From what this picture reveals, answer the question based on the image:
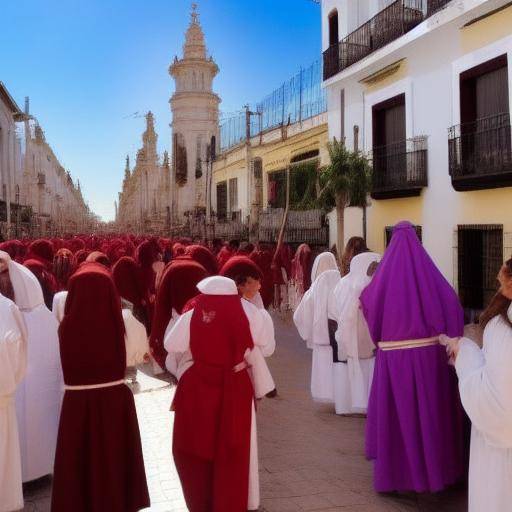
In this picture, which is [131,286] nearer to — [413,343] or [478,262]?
[413,343]

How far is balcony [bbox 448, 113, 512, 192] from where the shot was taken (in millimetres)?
10023

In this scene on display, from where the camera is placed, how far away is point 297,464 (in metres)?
4.94

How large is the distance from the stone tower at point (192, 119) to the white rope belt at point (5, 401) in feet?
103

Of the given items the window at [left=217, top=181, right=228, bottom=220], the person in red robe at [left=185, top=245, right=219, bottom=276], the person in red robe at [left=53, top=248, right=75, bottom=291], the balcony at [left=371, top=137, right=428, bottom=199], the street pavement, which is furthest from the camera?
the window at [left=217, top=181, right=228, bottom=220]

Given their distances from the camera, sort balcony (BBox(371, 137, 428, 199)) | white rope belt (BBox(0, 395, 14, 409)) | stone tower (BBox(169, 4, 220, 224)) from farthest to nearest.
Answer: stone tower (BBox(169, 4, 220, 224)) → balcony (BBox(371, 137, 428, 199)) → white rope belt (BBox(0, 395, 14, 409))

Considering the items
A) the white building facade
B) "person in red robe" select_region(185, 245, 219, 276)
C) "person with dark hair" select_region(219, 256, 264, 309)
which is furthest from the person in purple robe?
the white building facade

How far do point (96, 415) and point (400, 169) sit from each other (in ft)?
34.2

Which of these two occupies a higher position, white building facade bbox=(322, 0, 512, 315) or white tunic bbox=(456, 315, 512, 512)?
white building facade bbox=(322, 0, 512, 315)

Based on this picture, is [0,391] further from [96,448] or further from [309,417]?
[309,417]

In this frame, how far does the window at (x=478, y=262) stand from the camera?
10.7m

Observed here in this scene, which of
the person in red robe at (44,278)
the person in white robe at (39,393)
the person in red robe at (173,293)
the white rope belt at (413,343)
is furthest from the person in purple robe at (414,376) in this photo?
the person in red robe at (44,278)

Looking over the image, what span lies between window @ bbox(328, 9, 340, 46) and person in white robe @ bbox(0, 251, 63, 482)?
1345 centimetres

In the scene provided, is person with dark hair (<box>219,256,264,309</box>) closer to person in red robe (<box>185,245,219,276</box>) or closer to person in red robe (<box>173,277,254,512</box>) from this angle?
person in red robe (<box>173,277,254,512</box>)

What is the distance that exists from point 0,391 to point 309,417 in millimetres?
3328
